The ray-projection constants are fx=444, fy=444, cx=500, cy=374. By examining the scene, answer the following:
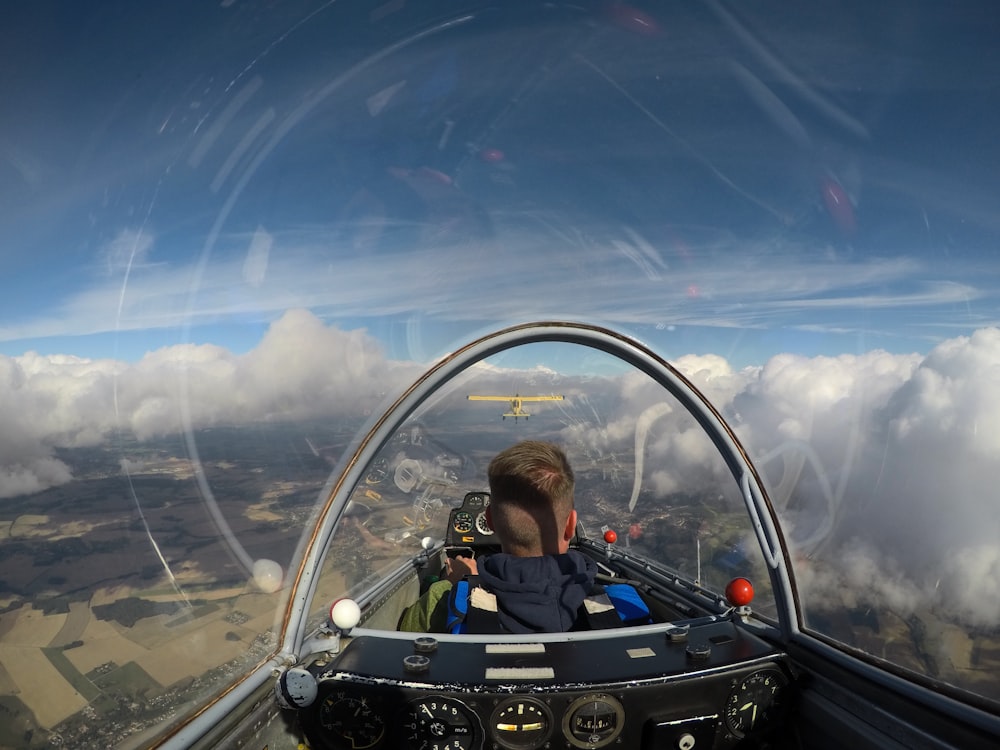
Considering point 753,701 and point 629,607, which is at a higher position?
point 629,607

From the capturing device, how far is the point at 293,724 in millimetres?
2172

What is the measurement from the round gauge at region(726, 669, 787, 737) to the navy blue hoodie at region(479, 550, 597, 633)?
862 mm

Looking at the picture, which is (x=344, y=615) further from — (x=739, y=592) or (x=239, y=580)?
(x=739, y=592)

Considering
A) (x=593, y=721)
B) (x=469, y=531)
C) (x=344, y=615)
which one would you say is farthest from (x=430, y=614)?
(x=469, y=531)

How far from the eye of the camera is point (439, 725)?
204 cm

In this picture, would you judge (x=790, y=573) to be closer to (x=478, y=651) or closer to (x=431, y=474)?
(x=478, y=651)

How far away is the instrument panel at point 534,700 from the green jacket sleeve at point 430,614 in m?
0.91

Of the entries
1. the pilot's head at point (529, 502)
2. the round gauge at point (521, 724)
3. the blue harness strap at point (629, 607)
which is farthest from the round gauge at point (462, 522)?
the round gauge at point (521, 724)

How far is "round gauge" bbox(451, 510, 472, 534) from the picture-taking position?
20.5 feet

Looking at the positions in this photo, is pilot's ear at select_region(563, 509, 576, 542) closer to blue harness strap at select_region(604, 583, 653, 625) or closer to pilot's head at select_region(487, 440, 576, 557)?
pilot's head at select_region(487, 440, 576, 557)

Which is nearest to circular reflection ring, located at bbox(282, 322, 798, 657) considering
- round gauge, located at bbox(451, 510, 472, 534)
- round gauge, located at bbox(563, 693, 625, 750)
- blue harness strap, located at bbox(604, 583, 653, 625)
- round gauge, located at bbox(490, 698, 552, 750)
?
blue harness strap, located at bbox(604, 583, 653, 625)

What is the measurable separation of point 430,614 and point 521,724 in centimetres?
129

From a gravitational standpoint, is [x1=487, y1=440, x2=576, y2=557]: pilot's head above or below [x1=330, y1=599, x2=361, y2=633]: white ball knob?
above

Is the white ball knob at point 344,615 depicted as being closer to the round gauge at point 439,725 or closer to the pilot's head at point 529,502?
the round gauge at point 439,725
